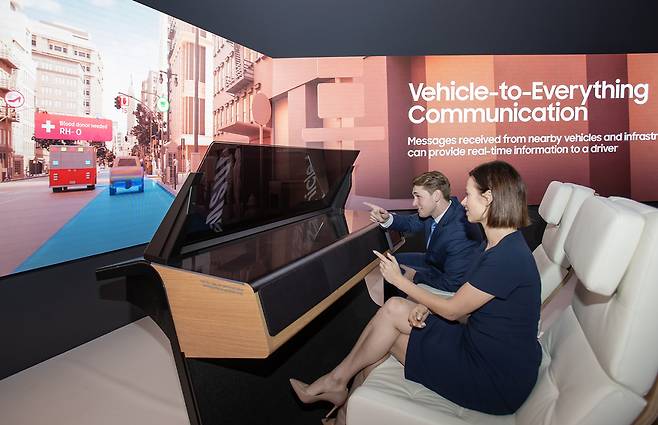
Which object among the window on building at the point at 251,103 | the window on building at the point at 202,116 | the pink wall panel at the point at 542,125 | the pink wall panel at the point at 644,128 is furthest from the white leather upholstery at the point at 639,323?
the pink wall panel at the point at 644,128

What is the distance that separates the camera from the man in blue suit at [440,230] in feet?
7.71

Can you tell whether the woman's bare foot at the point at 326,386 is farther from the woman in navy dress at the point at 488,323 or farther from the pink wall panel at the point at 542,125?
the pink wall panel at the point at 542,125

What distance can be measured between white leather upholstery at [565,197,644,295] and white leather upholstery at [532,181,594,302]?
32.1 inches

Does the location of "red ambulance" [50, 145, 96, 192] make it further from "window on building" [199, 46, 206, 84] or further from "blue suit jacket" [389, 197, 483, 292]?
"blue suit jacket" [389, 197, 483, 292]

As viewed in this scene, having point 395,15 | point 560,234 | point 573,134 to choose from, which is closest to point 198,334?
point 560,234

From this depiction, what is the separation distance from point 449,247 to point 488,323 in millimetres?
1040

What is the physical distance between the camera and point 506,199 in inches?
55.0

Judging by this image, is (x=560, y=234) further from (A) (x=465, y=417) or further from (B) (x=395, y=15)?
(B) (x=395, y=15)

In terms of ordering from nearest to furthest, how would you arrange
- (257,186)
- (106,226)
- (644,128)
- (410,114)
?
(257,186), (106,226), (410,114), (644,128)

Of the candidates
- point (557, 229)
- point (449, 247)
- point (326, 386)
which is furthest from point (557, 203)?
point (326, 386)

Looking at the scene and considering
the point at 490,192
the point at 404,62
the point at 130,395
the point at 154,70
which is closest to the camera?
the point at 490,192

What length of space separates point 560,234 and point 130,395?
7.28 feet

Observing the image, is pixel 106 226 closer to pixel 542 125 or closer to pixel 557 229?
pixel 557 229

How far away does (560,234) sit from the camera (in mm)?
1887
